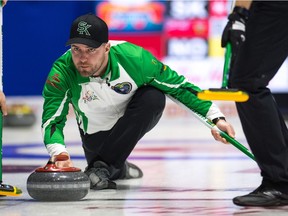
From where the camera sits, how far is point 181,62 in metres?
8.85

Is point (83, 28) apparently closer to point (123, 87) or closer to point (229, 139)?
point (123, 87)

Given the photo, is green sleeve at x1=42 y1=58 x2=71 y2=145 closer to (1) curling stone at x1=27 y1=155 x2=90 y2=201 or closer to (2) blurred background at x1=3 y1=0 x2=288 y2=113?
(1) curling stone at x1=27 y1=155 x2=90 y2=201

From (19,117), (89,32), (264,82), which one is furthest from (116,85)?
(19,117)

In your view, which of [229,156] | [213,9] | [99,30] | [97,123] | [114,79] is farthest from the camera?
[213,9]

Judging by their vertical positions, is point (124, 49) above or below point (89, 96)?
above

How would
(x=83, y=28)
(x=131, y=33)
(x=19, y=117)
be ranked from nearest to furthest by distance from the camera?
(x=83, y=28), (x=19, y=117), (x=131, y=33)

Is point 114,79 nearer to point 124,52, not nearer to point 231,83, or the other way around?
point 124,52

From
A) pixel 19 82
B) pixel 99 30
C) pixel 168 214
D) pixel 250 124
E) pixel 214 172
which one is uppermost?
pixel 99 30

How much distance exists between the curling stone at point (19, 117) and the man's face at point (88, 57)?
4688 millimetres

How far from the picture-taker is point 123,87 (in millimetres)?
4242

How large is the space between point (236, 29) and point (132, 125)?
3.18 feet

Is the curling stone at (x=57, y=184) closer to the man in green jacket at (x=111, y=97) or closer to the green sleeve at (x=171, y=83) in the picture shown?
the man in green jacket at (x=111, y=97)

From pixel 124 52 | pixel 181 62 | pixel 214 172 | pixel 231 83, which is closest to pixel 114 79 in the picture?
pixel 124 52

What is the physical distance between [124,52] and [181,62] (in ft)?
15.3
